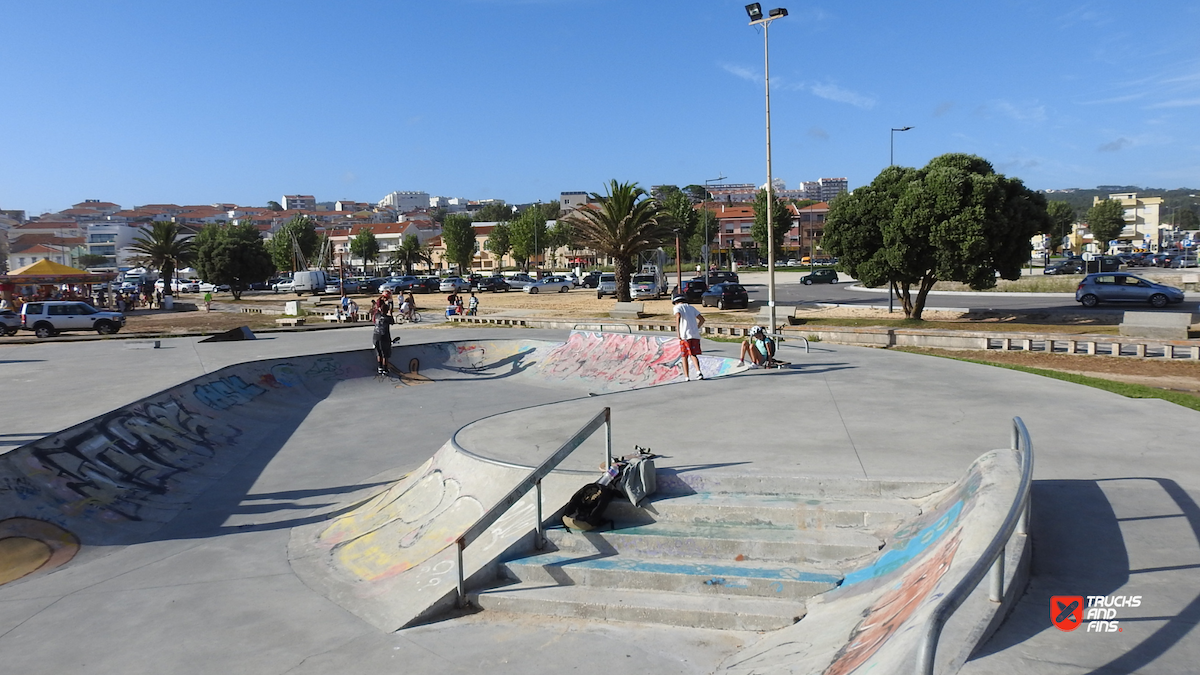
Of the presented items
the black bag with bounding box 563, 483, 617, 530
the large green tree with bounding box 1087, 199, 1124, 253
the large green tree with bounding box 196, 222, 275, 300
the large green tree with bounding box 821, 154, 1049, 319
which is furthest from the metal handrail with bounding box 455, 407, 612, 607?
the large green tree with bounding box 1087, 199, 1124, 253

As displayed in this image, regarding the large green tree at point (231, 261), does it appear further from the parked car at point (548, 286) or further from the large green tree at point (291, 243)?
the large green tree at point (291, 243)

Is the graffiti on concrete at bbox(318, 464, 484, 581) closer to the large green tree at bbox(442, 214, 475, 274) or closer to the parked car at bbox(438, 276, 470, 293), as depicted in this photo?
the parked car at bbox(438, 276, 470, 293)

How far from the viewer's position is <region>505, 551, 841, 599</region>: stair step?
236 inches

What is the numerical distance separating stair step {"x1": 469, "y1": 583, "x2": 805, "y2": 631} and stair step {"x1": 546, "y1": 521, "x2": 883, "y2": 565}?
49 centimetres

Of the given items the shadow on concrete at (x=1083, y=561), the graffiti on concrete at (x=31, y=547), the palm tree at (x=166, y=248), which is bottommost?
the graffiti on concrete at (x=31, y=547)

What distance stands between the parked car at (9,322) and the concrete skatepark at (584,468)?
20.9 metres

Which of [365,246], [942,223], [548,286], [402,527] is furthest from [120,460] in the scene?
[365,246]

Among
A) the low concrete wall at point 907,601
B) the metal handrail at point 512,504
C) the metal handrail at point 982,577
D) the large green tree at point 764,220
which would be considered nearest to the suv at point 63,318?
the metal handrail at point 512,504

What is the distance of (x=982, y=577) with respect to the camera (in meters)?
3.51

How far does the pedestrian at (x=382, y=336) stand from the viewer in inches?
771

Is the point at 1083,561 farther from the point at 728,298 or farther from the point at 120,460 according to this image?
the point at 728,298

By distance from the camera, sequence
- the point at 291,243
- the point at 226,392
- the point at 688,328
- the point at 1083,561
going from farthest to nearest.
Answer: the point at 291,243, the point at 226,392, the point at 688,328, the point at 1083,561

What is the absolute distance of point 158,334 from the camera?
30.9 m

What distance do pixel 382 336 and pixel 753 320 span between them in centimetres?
1690
